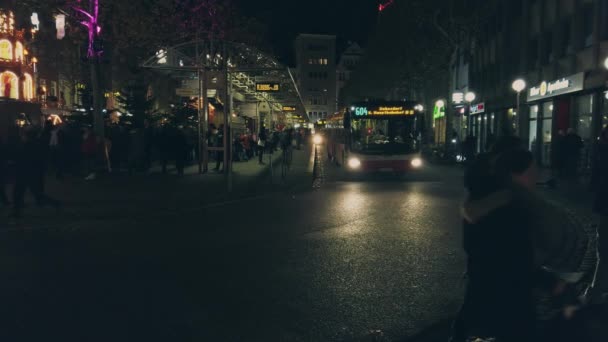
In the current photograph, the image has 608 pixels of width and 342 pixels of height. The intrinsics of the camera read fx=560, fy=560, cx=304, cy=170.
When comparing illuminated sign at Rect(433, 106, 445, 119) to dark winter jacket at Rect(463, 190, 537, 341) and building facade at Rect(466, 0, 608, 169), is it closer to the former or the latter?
building facade at Rect(466, 0, 608, 169)

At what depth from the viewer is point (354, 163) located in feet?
68.9

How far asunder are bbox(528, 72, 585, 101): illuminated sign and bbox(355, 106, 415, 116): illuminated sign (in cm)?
648

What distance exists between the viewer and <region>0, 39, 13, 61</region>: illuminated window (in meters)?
38.2

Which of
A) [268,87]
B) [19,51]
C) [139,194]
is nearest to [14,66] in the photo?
[19,51]

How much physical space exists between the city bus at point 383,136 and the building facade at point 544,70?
2.83 metres

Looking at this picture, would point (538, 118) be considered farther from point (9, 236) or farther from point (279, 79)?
point (9, 236)

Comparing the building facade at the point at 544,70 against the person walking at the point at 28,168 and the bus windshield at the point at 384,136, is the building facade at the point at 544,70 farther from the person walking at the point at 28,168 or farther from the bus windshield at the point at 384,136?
the person walking at the point at 28,168

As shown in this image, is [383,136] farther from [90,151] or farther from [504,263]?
[504,263]

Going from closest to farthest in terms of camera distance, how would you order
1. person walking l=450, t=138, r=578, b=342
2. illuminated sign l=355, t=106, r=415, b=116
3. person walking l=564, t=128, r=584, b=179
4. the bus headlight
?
person walking l=450, t=138, r=578, b=342 → person walking l=564, t=128, r=584, b=179 → the bus headlight → illuminated sign l=355, t=106, r=415, b=116

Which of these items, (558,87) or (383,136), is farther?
(558,87)

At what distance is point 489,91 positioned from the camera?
121 feet

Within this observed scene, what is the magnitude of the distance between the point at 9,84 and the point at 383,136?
2916 cm

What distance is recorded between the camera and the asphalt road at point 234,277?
4.80 m

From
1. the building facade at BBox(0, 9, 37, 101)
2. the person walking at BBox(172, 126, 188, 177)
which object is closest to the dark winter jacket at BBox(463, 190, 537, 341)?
the person walking at BBox(172, 126, 188, 177)
